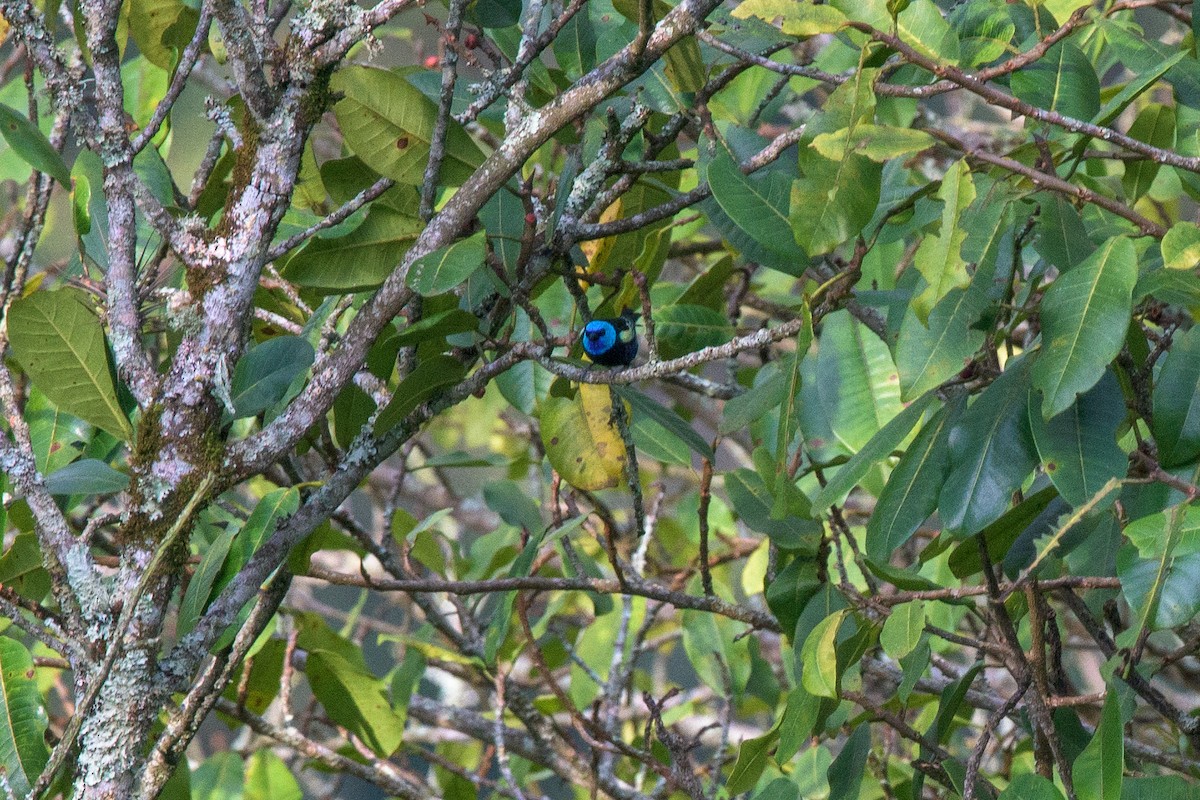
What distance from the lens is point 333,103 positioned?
3.56 ft

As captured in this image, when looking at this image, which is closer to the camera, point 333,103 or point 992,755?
point 333,103

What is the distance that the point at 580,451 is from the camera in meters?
1.45

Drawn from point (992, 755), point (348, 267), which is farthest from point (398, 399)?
point (992, 755)

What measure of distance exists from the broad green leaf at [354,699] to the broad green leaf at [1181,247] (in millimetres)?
1233

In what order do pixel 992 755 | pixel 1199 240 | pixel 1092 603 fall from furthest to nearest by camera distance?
pixel 992 755, pixel 1092 603, pixel 1199 240

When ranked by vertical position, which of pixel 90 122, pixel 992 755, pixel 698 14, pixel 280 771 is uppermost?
pixel 90 122

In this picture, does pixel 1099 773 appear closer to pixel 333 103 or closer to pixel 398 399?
pixel 398 399

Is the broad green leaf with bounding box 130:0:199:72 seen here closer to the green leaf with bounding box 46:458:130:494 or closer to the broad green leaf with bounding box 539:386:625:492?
the green leaf with bounding box 46:458:130:494

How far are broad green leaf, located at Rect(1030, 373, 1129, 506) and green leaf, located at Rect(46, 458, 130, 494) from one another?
2.79 ft

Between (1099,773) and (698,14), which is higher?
(698,14)

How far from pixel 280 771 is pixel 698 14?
141 cm

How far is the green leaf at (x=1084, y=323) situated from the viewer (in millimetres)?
914

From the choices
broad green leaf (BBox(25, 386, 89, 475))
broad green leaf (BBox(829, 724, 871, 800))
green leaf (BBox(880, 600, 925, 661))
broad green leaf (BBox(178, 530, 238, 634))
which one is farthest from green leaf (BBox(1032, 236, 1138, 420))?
broad green leaf (BBox(25, 386, 89, 475))

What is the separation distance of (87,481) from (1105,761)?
95cm
